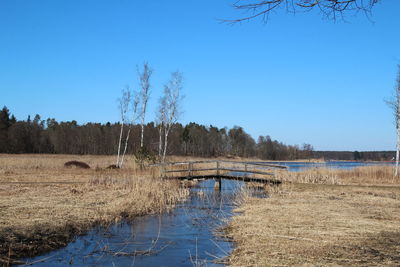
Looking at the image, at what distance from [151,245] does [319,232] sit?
3.65 meters

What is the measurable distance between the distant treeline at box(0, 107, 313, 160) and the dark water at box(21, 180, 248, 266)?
28472 mm

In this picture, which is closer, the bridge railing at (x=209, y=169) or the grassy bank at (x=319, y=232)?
the grassy bank at (x=319, y=232)

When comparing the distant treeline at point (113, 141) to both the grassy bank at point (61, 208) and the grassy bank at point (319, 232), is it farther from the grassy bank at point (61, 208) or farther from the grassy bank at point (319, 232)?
the grassy bank at point (319, 232)

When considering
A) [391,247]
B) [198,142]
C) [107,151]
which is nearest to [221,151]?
[198,142]

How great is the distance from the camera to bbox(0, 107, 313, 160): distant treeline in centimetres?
6738

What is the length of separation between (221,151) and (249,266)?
95.9m

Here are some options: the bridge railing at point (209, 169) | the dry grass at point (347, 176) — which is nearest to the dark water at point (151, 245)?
the bridge railing at point (209, 169)

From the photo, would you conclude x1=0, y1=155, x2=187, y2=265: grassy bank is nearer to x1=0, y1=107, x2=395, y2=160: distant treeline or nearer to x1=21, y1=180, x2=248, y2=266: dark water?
x1=21, y1=180, x2=248, y2=266: dark water

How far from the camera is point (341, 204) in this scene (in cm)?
1298

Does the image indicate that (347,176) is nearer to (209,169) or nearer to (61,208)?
(209,169)

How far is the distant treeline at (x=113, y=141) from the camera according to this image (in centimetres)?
6738

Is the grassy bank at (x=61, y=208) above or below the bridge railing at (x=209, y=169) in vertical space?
below

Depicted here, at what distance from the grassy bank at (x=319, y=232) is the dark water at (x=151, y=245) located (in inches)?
25.2

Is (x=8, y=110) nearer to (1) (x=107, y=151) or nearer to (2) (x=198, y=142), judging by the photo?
(1) (x=107, y=151)
